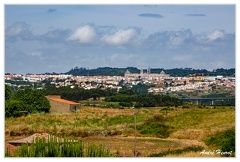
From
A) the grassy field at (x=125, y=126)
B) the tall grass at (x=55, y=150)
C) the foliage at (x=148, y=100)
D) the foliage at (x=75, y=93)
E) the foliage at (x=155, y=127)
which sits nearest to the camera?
the tall grass at (x=55, y=150)

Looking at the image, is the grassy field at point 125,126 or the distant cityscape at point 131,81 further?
the distant cityscape at point 131,81

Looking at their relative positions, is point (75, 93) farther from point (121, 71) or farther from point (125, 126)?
point (125, 126)

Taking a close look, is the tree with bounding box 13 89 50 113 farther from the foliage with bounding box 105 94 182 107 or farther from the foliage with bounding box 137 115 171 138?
the foliage with bounding box 137 115 171 138

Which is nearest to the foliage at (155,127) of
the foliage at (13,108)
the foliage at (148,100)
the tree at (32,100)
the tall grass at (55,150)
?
the foliage at (148,100)

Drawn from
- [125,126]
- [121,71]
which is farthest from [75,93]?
[125,126]

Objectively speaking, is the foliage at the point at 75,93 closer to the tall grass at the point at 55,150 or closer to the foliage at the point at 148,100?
the foliage at the point at 148,100

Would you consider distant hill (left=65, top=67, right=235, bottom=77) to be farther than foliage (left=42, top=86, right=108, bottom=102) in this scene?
Yes

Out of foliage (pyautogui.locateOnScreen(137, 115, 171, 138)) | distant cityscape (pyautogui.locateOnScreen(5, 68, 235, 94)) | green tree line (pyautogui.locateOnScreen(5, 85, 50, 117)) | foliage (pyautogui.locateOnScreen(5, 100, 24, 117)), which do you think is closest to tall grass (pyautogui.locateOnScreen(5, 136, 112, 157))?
foliage (pyautogui.locateOnScreen(137, 115, 171, 138))
